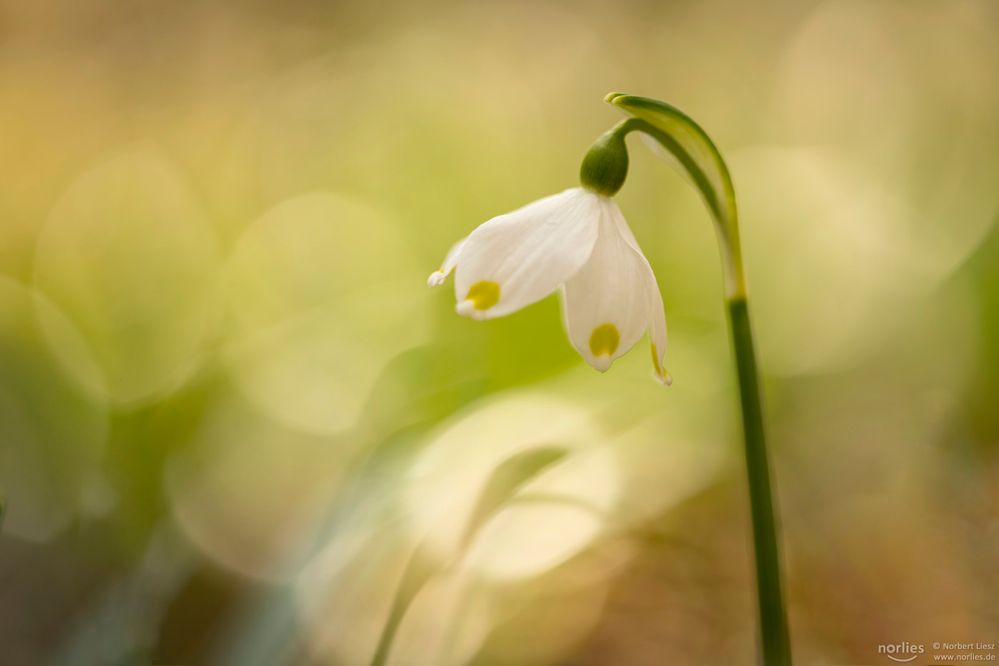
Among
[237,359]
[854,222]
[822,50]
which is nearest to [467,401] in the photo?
[237,359]

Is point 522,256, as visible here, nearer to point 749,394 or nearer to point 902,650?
point 749,394

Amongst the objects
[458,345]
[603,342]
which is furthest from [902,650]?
[458,345]

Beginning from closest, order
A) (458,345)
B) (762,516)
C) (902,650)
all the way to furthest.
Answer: (762,516) → (902,650) → (458,345)

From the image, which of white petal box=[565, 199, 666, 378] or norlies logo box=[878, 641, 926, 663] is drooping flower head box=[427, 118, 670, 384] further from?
norlies logo box=[878, 641, 926, 663]

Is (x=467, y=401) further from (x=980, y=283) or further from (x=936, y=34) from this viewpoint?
(x=936, y=34)

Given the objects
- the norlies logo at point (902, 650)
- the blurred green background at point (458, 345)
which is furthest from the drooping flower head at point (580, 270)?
the norlies logo at point (902, 650)
